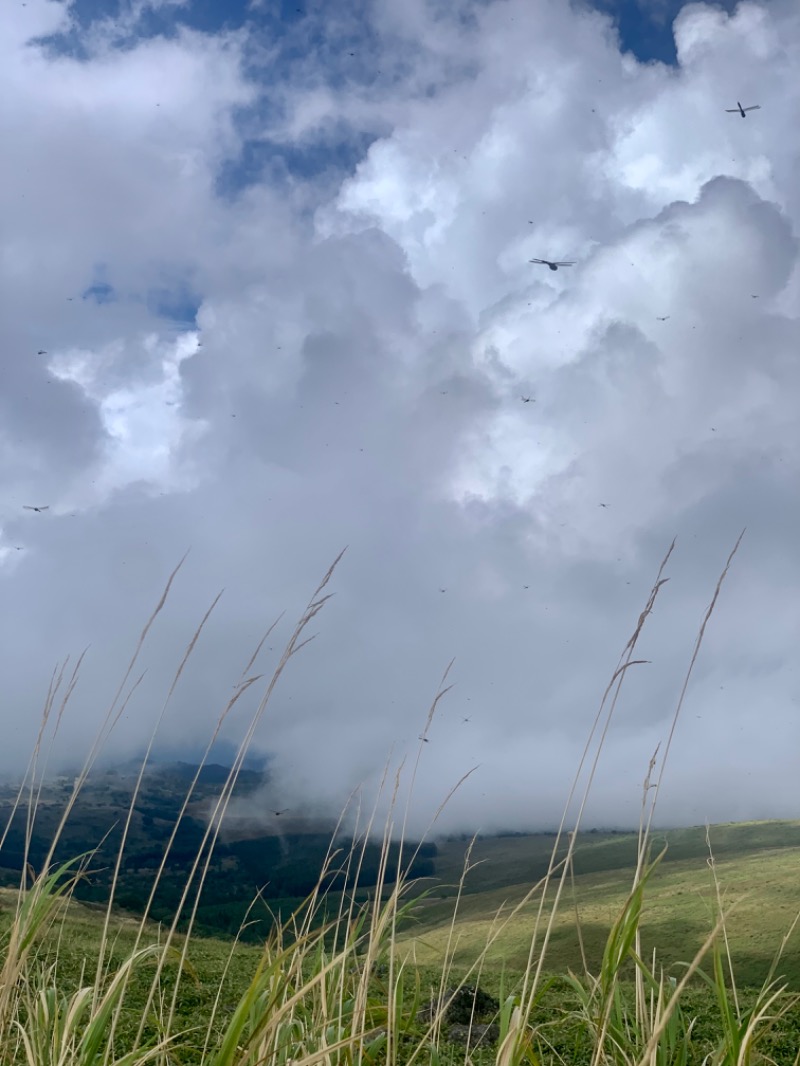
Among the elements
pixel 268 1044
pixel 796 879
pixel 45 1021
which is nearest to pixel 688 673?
pixel 268 1044

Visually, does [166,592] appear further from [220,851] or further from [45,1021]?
[220,851]

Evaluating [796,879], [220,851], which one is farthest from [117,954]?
[220,851]

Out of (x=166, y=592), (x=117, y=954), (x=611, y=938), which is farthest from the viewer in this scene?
(x=117, y=954)

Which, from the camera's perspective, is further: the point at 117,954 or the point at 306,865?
the point at 306,865

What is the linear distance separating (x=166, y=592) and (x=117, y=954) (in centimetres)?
→ 1269

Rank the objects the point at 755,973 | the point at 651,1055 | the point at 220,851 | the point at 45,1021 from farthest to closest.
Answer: the point at 220,851, the point at 755,973, the point at 45,1021, the point at 651,1055

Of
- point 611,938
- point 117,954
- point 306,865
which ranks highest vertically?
point 611,938

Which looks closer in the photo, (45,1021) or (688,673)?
(45,1021)

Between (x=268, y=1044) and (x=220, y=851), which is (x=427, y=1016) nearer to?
(x=268, y=1044)

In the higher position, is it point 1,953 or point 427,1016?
point 1,953

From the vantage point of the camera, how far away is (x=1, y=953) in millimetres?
3271

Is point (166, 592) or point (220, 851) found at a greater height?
point (166, 592)

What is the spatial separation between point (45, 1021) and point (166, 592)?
4.12 feet

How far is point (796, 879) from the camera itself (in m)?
52.1
